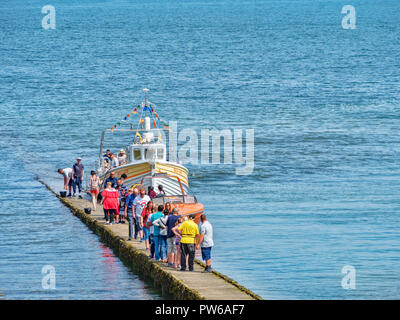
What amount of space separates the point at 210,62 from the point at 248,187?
277 feet

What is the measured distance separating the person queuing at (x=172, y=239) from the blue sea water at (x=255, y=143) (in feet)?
3.10

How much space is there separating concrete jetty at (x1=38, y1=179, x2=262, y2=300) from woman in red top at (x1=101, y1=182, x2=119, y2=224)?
0.41 m

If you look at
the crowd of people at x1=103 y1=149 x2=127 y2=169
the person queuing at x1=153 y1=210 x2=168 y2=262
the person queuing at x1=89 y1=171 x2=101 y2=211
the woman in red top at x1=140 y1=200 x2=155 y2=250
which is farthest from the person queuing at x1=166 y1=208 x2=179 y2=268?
the crowd of people at x1=103 y1=149 x2=127 y2=169

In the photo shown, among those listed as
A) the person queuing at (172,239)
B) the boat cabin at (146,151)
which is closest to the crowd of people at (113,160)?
the boat cabin at (146,151)

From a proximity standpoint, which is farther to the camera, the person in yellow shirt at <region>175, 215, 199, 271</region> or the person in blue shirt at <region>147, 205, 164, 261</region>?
the person in blue shirt at <region>147, 205, 164, 261</region>

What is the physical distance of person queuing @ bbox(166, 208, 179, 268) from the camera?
20.3 metres

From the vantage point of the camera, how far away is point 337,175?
4584 cm

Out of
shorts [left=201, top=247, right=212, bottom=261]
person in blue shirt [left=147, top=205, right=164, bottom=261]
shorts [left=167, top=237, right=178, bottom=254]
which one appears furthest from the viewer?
person in blue shirt [left=147, top=205, right=164, bottom=261]

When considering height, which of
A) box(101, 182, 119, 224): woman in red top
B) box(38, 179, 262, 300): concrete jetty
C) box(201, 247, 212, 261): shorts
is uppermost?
box(101, 182, 119, 224): woman in red top

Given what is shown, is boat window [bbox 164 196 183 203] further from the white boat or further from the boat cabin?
the boat cabin

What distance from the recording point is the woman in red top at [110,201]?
26.5 meters

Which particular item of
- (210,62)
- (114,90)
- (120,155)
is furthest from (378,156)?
(210,62)

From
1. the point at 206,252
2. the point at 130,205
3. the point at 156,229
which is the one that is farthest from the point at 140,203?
the point at 206,252

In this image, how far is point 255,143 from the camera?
60.0 meters
